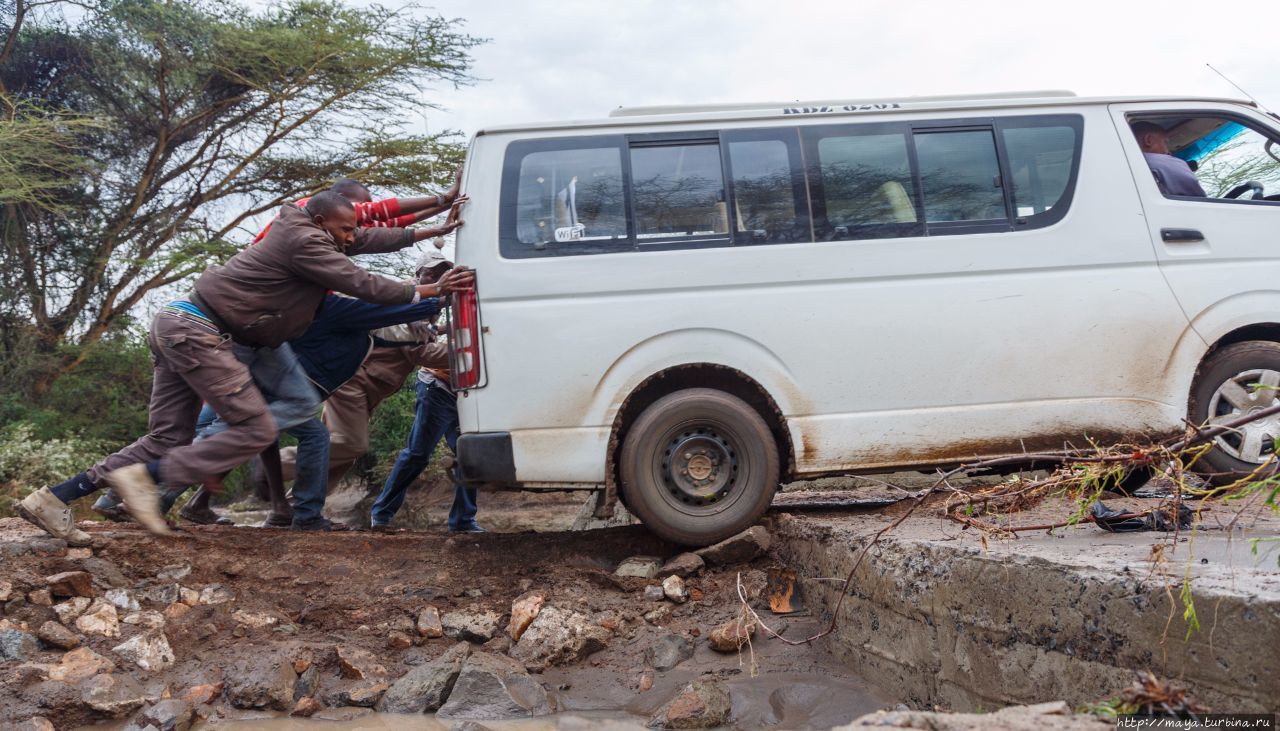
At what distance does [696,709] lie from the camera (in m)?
3.54

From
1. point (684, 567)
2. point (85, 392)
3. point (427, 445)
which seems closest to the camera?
point (684, 567)

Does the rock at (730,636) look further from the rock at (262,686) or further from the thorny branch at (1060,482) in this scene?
the rock at (262,686)

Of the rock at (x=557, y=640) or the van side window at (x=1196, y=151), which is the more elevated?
the van side window at (x=1196, y=151)

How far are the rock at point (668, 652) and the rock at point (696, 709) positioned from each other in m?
0.37

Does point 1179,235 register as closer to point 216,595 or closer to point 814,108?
point 814,108

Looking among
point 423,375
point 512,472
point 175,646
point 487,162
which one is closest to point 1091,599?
point 512,472

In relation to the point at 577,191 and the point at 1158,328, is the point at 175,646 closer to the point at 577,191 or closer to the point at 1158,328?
the point at 577,191

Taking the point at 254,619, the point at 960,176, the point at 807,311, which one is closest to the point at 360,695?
the point at 254,619

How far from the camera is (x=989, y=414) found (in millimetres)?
4617

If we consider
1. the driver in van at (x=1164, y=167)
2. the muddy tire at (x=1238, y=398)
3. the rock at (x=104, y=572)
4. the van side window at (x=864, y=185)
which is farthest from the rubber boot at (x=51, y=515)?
the driver in van at (x=1164, y=167)

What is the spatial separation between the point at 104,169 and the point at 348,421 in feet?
22.3

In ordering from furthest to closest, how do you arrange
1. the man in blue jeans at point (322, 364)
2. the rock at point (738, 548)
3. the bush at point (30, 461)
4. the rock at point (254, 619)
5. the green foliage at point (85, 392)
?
1. the green foliage at point (85, 392)
2. the bush at point (30, 461)
3. the man in blue jeans at point (322, 364)
4. the rock at point (738, 548)
5. the rock at point (254, 619)

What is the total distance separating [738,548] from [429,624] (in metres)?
1.52

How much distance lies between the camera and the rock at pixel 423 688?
3834mm
